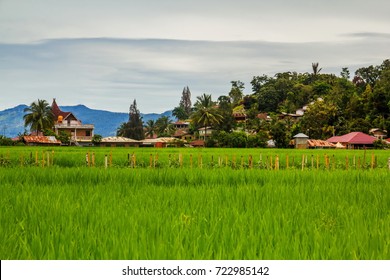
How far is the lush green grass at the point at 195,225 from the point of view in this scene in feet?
10.5

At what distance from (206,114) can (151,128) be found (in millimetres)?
20281

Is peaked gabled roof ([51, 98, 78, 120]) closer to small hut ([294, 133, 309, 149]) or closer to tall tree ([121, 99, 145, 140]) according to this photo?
tall tree ([121, 99, 145, 140])

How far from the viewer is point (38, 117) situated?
55438 mm

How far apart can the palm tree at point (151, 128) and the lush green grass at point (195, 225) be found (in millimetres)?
68610

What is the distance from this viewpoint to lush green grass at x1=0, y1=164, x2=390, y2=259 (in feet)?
→ 10.5

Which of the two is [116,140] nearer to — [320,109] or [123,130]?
[123,130]

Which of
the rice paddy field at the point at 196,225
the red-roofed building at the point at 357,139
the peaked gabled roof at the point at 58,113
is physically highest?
the peaked gabled roof at the point at 58,113

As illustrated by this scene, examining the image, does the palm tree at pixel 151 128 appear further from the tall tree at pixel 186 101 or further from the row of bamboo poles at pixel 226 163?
the row of bamboo poles at pixel 226 163

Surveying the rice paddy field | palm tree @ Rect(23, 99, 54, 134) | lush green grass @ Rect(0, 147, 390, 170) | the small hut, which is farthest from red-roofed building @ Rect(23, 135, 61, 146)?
the rice paddy field

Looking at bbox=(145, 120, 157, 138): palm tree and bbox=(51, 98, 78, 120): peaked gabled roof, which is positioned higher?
bbox=(51, 98, 78, 120): peaked gabled roof

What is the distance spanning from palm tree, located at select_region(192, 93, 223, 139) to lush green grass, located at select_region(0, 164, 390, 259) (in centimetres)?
4927

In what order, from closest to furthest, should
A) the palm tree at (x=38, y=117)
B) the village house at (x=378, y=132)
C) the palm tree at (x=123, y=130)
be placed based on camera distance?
1. the village house at (x=378, y=132)
2. the palm tree at (x=38, y=117)
3. the palm tree at (x=123, y=130)

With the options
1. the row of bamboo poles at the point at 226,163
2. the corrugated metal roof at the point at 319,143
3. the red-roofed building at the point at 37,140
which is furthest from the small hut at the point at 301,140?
the row of bamboo poles at the point at 226,163
